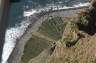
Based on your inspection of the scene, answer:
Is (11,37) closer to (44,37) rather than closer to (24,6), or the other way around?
(44,37)

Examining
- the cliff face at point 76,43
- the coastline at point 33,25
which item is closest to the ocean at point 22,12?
the coastline at point 33,25

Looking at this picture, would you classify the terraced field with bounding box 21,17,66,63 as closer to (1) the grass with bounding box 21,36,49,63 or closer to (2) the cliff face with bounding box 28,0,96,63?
(1) the grass with bounding box 21,36,49,63

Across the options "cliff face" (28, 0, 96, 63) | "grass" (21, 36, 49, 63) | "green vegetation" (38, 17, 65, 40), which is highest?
"cliff face" (28, 0, 96, 63)

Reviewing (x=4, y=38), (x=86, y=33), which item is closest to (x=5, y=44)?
(x=4, y=38)

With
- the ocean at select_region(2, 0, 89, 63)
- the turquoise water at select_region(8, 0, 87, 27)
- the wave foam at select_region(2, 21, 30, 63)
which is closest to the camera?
the wave foam at select_region(2, 21, 30, 63)

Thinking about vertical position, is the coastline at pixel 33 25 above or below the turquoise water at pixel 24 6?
below

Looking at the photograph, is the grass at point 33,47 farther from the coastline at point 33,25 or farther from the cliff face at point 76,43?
the cliff face at point 76,43

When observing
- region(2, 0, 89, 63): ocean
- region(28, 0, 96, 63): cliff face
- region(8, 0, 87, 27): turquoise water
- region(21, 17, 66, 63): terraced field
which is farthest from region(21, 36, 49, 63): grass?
region(8, 0, 87, 27): turquoise water
